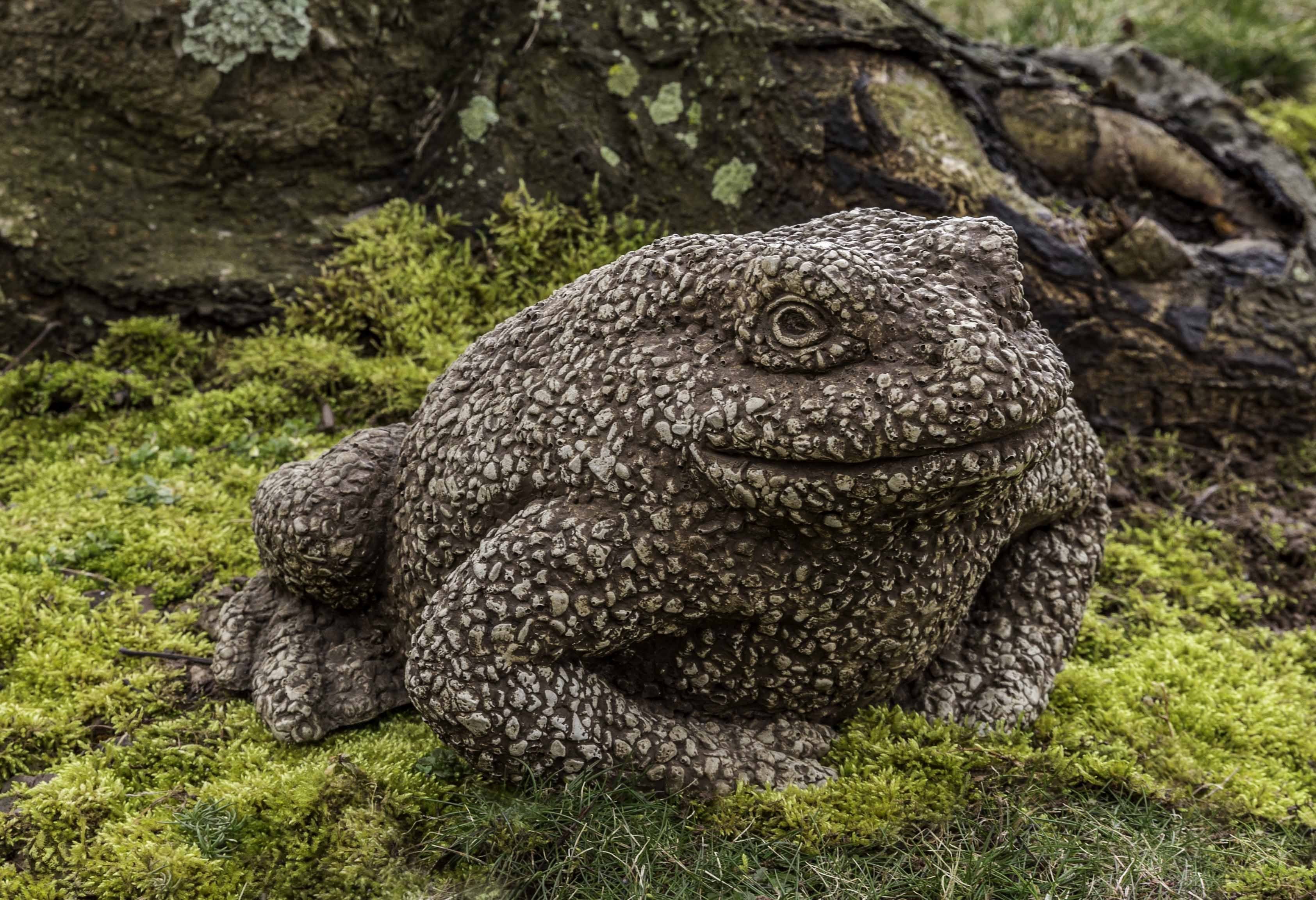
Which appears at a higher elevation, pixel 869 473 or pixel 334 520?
pixel 869 473

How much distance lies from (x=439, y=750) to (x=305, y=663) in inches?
23.0

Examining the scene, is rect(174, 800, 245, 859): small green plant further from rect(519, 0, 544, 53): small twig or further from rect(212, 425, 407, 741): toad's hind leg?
rect(519, 0, 544, 53): small twig

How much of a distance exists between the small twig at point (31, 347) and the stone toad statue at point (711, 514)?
282 centimetres

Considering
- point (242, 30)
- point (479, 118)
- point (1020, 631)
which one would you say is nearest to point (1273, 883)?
point (1020, 631)

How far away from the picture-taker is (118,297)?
18.8 ft

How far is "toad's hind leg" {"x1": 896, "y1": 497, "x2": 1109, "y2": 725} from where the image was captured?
355cm

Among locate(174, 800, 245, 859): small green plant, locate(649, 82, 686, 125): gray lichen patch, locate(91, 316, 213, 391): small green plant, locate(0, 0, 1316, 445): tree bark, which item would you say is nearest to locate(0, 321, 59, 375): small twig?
locate(0, 0, 1316, 445): tree bark

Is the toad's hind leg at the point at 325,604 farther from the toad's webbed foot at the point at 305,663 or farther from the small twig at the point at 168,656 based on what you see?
the small twig at the point at 168,656

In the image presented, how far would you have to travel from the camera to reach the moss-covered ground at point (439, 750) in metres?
2.98

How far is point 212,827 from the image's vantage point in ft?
10.3

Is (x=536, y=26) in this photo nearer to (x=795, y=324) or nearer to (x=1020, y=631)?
(x=795, y=324)

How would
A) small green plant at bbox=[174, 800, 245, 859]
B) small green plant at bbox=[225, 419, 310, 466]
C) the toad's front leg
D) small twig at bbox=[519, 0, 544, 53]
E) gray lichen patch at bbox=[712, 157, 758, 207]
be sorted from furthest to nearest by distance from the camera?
small twig at bbox=[519, 0, 544, 53] → gray lichen patch at bbox=[712, 157, 758, 207] → small green plant at bbox=[225, 419, 310, 466] → small green plant at bbox=[174, 800, 245, 859] → the toad's front leg

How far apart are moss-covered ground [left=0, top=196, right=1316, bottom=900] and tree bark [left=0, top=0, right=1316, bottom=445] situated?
1.77 ft

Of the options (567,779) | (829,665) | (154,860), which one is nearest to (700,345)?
(829,665)
